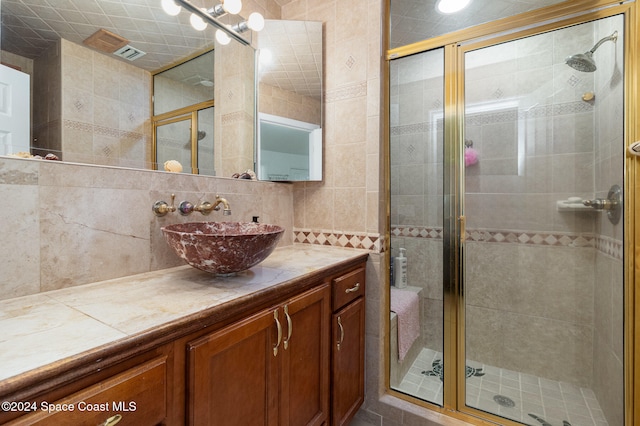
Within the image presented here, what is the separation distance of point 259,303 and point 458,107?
4.54 feet

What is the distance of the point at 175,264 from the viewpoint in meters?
1.15

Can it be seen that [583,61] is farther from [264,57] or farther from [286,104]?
[264,57]

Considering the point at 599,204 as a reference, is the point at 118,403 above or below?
below

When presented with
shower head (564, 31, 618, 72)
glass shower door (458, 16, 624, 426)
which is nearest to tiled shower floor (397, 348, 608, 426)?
glass shower door (458, 16, 624, 426)

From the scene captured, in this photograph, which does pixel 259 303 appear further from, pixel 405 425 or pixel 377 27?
pixel 377 27

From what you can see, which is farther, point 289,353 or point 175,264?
point 175,264

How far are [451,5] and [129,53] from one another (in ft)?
5.10

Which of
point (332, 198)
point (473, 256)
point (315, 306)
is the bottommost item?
point (315, 306)

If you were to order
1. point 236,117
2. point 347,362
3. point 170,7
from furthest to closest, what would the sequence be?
1. point 236,117
2. point 347,362
3. point 170,7

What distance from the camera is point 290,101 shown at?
5.65ft

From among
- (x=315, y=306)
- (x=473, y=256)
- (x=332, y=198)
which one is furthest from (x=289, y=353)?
(x=473, y=256)

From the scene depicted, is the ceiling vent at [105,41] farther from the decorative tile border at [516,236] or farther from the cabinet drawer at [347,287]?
the decorative tile border at [516,236]

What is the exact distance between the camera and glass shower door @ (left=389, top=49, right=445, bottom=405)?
1.59 meters

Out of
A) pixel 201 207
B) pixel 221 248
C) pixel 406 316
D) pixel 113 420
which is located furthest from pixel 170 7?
pixel 406 316
